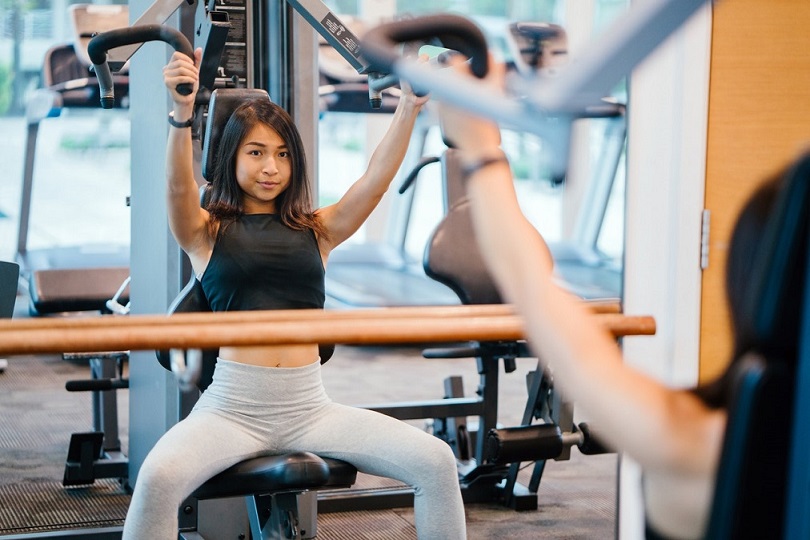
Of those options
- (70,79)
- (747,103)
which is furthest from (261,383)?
(70,79)

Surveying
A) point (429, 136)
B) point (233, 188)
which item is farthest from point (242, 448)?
point (429, 136)

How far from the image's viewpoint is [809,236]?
31.5 inches

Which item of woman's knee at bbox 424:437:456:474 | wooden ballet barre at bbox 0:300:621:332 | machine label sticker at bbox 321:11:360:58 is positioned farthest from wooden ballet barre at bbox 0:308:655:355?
machine label sticker at bbox 321:11:360:58

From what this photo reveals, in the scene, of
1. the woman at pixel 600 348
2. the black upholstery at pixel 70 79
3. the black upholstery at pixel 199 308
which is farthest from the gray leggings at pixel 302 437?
the black upholstery at pixel 70 79

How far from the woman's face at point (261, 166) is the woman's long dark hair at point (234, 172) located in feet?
0.04

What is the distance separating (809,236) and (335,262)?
6.92 m

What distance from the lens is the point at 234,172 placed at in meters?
2.45

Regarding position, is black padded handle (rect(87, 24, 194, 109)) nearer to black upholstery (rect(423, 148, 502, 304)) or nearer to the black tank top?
the black tank top

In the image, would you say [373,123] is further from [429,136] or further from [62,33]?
[62,33]

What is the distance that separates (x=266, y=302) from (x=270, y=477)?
0.43m

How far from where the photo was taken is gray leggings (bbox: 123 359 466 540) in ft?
7.02

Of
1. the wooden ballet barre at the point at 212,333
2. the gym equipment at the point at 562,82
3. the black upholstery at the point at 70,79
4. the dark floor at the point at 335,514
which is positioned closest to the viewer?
the gym equipment at the point at 562,82

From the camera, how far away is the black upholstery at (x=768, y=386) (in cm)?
81

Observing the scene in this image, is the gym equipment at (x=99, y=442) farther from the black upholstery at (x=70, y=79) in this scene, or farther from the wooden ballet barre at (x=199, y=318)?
the black upholstery at (x=70, y=79)
